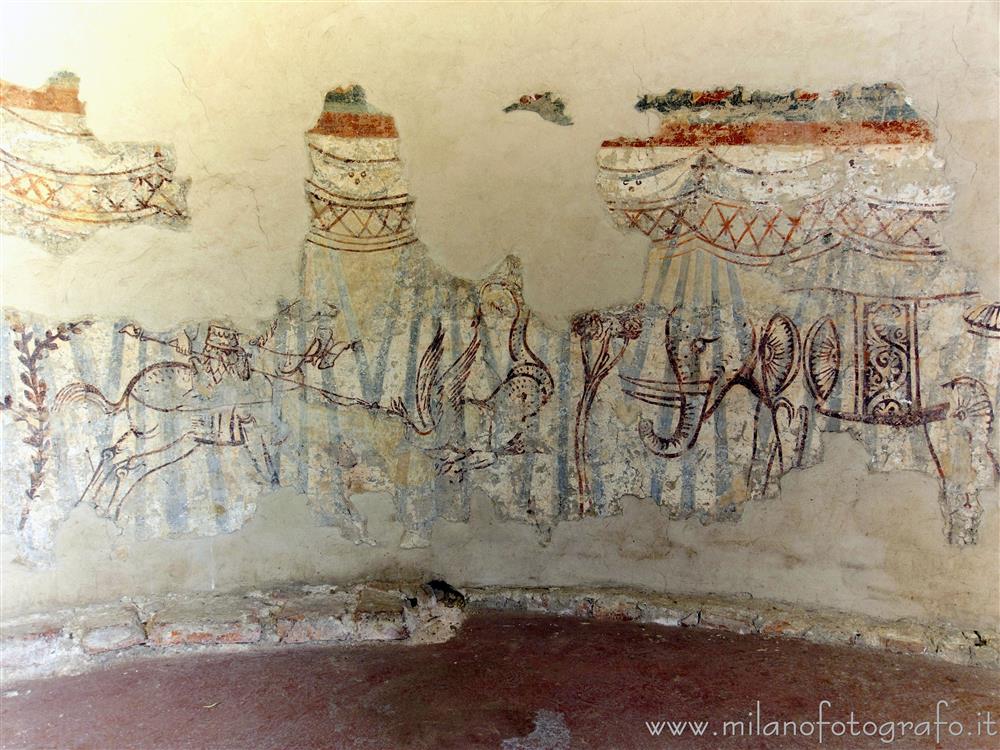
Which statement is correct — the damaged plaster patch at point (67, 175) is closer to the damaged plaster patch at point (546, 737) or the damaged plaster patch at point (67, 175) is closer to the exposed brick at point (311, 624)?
the exposed brick at point (311, 624)

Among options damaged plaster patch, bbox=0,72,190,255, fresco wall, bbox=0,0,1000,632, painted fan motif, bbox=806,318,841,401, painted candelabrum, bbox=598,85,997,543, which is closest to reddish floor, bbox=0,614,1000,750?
fresco wall, bbox=0,0,1000,632

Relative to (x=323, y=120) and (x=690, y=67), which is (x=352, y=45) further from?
(x=690, y=67)

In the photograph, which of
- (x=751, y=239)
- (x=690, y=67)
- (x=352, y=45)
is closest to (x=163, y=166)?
(x=352, y=45)

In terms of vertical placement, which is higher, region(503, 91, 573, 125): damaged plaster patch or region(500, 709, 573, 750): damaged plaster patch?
region(503, 91, 573, 125): damaged plaster patch

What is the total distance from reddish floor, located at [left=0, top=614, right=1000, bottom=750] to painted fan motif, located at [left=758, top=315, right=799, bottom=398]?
3.26 feet

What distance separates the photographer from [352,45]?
2982mm

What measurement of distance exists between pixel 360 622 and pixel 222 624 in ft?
1.71

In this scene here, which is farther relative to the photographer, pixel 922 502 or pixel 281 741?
pixel 922 502

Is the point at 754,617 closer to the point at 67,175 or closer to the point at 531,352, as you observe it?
the point at 531,352

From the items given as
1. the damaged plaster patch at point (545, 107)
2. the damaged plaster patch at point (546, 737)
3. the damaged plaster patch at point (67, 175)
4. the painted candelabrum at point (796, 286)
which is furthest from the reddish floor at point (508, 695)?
the damaged plaster patch at point (545, 107)

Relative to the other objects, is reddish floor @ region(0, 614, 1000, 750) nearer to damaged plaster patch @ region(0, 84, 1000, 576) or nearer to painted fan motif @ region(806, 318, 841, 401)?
damaged plaster patch @ region(0, 84, 1000, 576)

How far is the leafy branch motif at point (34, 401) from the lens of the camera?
2.84m

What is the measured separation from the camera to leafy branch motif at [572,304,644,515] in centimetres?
309

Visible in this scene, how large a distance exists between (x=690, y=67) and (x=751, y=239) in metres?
0.70
